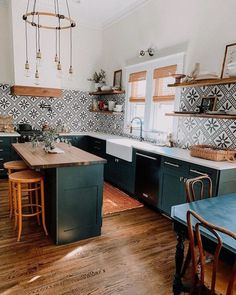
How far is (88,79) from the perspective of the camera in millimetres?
5773

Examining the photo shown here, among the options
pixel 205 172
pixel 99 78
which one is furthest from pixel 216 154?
pixel 99 78

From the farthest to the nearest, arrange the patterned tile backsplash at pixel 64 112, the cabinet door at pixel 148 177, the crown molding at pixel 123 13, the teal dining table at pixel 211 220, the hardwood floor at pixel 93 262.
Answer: the patterned tile backsplash at pixel 64 112 < the crown molding at pixel 123 13 < the cabinet door at pixel 148 177 < the hardwood floor at pixel 93 262 < the teal dining table at pixel 211 220

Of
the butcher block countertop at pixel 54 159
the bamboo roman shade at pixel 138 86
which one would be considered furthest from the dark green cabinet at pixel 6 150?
the bamboo roman shade at pixel 138 86

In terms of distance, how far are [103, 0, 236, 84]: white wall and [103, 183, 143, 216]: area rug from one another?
7.15ft

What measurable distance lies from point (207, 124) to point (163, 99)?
0.98 meters

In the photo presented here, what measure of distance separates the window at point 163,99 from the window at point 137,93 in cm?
34

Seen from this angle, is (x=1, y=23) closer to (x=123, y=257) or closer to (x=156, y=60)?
(x=156, y=60)

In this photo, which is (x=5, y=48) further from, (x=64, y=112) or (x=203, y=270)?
(x=203, y=270)

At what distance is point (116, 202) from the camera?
3.78m

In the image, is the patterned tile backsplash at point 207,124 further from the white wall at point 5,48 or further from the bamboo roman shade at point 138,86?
the white wall at point 5,48

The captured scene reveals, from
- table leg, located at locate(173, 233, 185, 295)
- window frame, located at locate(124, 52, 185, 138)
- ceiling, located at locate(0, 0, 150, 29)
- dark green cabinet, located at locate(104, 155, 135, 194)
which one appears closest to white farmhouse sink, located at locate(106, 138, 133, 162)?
dark green cabinet, located at locate(104, 155, 135, 194)

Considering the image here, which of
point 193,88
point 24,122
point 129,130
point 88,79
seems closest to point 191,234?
point 193,88

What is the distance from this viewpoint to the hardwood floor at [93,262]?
6.51ft

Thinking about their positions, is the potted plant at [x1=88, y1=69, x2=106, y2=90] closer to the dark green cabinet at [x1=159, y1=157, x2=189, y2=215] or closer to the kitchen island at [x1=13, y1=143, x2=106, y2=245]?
the dark green cabinet at [x1=159, y1=157, x2=189, y2=215]
